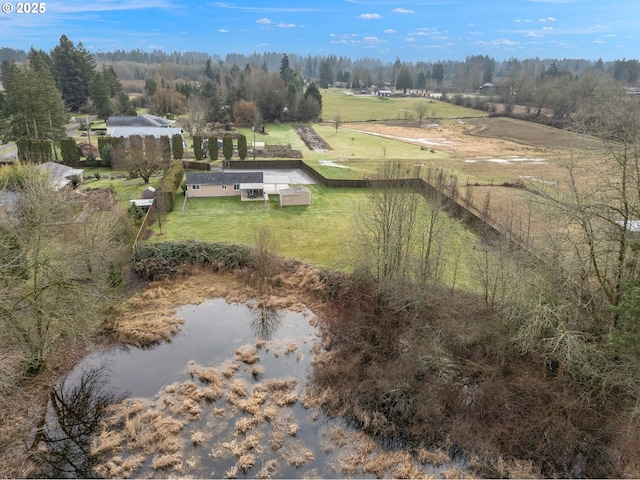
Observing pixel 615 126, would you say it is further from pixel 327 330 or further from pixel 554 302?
pixel 327 330

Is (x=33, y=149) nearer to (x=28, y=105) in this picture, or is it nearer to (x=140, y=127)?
(x=28, y=105)

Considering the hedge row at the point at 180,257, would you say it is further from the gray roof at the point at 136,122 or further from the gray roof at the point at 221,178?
the gray roof at the point at 136,122

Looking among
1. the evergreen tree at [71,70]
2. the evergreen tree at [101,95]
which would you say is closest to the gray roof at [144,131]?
the evergreen tree at [101,95]

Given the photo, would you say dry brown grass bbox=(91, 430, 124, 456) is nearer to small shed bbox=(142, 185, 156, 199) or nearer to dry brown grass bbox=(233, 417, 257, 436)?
dry brown grass bbox=(233, 417, 257, 436)

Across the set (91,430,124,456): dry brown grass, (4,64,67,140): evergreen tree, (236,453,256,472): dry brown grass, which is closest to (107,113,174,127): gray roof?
(4,64,67,140): evergreen tree

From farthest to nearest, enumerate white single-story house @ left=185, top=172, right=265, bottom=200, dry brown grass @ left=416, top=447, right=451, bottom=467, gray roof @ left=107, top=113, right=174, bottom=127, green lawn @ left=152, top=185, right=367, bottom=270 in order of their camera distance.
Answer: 1. gray roof @ left=107, top=113, right=174, bottom=127
2. white single-story house @ left=185, top=172, right=265, bottom=200
3. green lawn @ left=152, top=185, right=367, bottom=270
4. dry brown grass @ left=416, top=447, right=451, bottom=467

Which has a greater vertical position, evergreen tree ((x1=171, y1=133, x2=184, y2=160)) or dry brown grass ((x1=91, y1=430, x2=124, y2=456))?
evergreen tree ((x1=171, y1=133, x2=184, y2=160))

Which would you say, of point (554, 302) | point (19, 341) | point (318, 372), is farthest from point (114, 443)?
point (554, 302)

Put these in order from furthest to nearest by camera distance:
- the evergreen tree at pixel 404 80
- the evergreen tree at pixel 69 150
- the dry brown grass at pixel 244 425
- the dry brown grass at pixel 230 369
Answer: the evergreen tree at pixel 404 80, the evergreen tree at pixel 69 150, the dry brown grass at pixel 230 369, the dry brown grass at pixel 244 425
